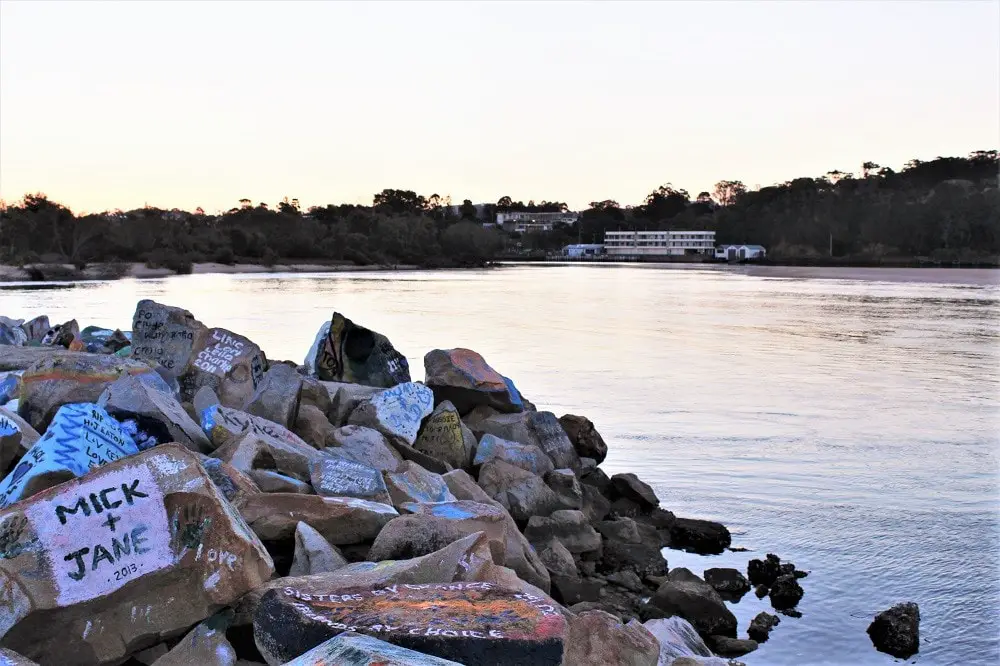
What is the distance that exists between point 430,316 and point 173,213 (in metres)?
83.0

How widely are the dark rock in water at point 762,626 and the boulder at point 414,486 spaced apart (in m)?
1.73

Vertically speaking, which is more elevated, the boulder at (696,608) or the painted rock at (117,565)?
the painted rock at (117,565)

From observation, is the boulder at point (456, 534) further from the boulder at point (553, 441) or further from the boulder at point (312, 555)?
the boulder at point (553, 441)

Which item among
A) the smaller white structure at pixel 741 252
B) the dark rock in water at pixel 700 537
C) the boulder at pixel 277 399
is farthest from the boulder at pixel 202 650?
the smaller white structure at pixel 741 252

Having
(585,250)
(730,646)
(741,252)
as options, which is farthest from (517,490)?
(585,250)

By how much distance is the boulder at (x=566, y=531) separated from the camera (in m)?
5.96

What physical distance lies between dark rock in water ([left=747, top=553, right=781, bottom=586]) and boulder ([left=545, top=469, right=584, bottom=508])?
1.25 metres

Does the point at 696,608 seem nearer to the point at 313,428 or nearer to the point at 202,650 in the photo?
the point at 313,428

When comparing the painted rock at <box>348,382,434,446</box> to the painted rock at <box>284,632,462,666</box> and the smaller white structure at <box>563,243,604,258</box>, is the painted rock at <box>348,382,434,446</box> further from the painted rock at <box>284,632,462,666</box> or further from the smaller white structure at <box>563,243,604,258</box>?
the smaller white structure at <box>563,243,604,258</box>

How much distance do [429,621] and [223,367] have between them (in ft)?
14.5

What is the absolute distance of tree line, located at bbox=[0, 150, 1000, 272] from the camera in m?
72.8

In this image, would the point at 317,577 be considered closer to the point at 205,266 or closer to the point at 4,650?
the point at 4,650

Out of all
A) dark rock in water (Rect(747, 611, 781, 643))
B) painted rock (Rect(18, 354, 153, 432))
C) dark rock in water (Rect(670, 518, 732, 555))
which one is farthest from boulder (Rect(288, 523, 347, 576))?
dark rock in water (Rect(670, 518, 732, 555))

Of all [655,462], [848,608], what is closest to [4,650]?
[848,608]
